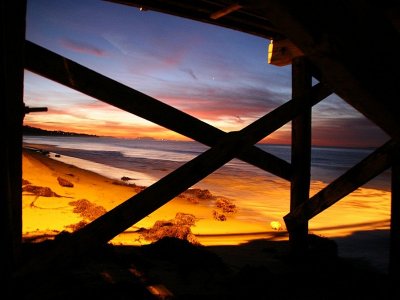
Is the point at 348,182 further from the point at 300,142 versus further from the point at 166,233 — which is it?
the point at 166,233

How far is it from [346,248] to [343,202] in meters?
6.37

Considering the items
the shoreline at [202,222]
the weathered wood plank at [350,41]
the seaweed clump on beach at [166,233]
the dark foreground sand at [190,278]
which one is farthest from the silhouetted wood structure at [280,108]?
the shoreline at [202,222]

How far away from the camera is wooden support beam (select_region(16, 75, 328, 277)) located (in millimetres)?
1755

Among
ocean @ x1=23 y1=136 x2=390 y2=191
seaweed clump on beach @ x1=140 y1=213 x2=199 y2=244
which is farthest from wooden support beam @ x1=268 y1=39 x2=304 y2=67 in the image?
ocean @ x1=23 y1=136 x2=390 y2=191

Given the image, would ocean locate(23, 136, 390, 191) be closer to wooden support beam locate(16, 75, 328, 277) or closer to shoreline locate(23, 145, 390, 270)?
shoreline locate(23, 145, 390, 270)

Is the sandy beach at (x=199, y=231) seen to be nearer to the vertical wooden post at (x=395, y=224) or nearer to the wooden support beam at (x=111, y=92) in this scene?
the vertical wooden post at (x=395, y=224)

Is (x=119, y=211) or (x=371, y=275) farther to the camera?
(x=371, y=275)

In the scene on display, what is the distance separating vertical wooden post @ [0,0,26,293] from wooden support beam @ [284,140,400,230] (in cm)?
261

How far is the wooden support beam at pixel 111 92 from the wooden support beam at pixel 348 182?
148cm

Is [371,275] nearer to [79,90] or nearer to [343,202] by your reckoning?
[79,90]

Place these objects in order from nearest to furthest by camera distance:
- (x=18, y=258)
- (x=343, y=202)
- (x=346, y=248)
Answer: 1. (x=18, y=258)
2. (x=346, y=248)
3. (x=343, y=202)

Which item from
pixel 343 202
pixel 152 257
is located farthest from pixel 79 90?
pixel 343 202

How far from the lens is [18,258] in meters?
2.17

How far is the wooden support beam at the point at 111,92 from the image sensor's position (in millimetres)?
1864
